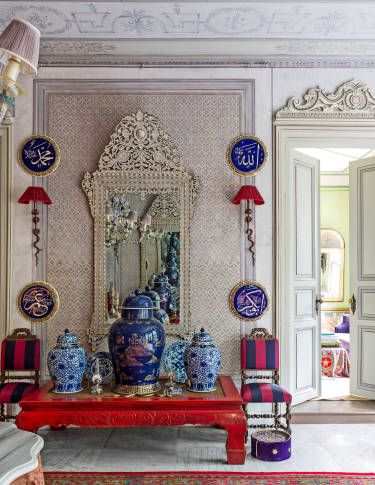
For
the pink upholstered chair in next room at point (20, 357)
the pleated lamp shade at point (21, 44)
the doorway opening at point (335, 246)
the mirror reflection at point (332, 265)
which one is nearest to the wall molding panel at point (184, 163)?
the pink upholstered chair in next room at point (20, 357)

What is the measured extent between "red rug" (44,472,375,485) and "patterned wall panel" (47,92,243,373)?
130 cm

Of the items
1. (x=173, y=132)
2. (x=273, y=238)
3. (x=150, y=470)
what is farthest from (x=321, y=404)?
(x=173, y=132)

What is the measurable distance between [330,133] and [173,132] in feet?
4.78

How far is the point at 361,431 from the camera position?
4.57 meters

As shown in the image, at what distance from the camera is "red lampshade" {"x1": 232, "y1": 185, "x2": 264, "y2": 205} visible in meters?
4.59

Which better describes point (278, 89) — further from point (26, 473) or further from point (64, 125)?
point (26, 473)

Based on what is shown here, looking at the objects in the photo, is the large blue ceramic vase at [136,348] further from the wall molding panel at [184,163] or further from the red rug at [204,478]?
the wall molding panel at [184,163]

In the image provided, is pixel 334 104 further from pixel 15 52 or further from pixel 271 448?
pixel 15 52

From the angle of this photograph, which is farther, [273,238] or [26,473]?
[273,238]

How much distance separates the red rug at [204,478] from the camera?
3422 mm

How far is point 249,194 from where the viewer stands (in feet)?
15.1

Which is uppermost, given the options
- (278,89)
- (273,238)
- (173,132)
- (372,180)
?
(278,89)

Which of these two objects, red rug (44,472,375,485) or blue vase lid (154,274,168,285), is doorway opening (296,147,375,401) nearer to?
blue vase lid (154,274,168,285)

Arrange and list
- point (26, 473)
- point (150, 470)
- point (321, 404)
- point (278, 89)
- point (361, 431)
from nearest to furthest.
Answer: point (26, 473), point (150, 470), point (361, 431), point (278, 89), point (321, 404)
